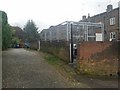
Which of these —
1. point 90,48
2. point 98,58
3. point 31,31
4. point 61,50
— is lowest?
point 98,58

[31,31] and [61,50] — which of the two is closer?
[61,50]

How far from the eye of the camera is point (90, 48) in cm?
1527

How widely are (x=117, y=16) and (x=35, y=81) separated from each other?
3042 cm

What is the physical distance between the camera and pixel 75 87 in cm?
1048

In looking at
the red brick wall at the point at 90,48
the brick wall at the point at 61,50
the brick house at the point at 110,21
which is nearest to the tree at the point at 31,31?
the brick house at the point at 110,21

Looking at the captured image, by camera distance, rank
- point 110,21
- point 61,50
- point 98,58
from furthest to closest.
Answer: point 110,21 → point 61,50 → point 98,58

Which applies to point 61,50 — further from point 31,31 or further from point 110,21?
point 31,31

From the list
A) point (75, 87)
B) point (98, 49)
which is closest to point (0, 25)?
point (98, 49)

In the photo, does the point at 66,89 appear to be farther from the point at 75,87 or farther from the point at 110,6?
the point at 110,6

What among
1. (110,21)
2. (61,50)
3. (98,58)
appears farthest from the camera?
(110,21)

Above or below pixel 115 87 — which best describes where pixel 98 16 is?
above

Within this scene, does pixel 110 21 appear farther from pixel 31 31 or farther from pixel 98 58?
pixel 31 31

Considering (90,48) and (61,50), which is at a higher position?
(90,48)

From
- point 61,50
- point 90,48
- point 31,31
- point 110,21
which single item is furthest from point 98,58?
point 31,31
